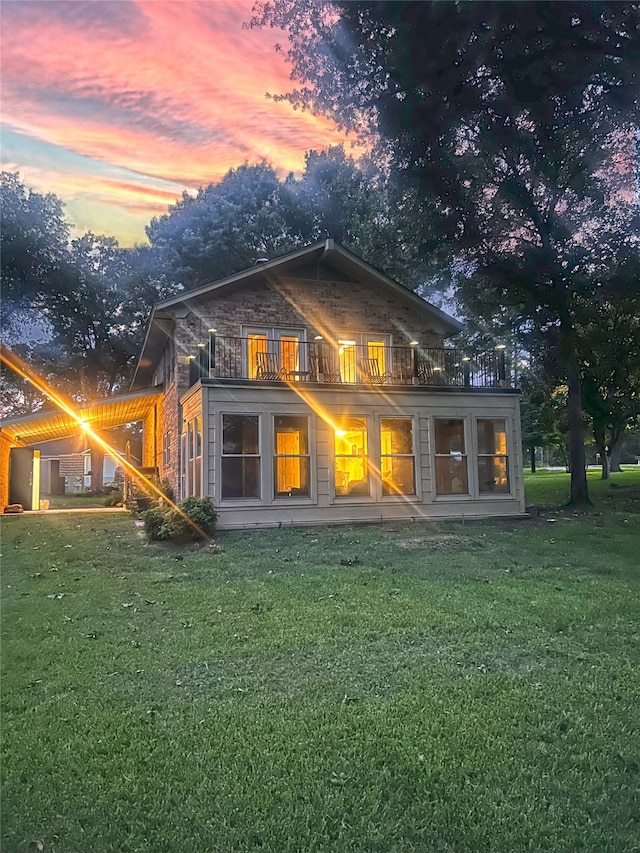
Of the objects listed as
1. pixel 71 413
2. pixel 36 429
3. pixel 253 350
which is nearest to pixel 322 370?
pixel 253 350

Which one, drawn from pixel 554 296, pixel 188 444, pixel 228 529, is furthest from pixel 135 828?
pixel 554 296

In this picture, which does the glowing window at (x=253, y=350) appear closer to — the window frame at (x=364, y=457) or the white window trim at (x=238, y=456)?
the white window trim at (x=238, y=456)

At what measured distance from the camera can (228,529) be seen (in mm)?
11312

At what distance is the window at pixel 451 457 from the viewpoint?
1343 centimetres

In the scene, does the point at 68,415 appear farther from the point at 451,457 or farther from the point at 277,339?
the point at 451,457

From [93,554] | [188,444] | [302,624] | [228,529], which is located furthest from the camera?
[188,444]

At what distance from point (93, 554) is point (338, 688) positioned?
653 centimetres

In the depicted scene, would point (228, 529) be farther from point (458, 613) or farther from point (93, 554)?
point (458, 613)

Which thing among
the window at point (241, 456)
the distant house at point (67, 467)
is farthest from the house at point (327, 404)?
the distant house at point (67, 467)

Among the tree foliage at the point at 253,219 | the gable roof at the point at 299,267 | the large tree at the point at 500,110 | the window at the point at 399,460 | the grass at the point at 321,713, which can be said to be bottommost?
the grass at the point at 321,713

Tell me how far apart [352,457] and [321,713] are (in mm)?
9475

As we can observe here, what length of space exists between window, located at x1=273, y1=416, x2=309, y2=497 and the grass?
4898mm

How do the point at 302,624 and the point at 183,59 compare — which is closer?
the point at 183,59

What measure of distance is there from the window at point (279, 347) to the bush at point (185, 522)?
15.4 feet
